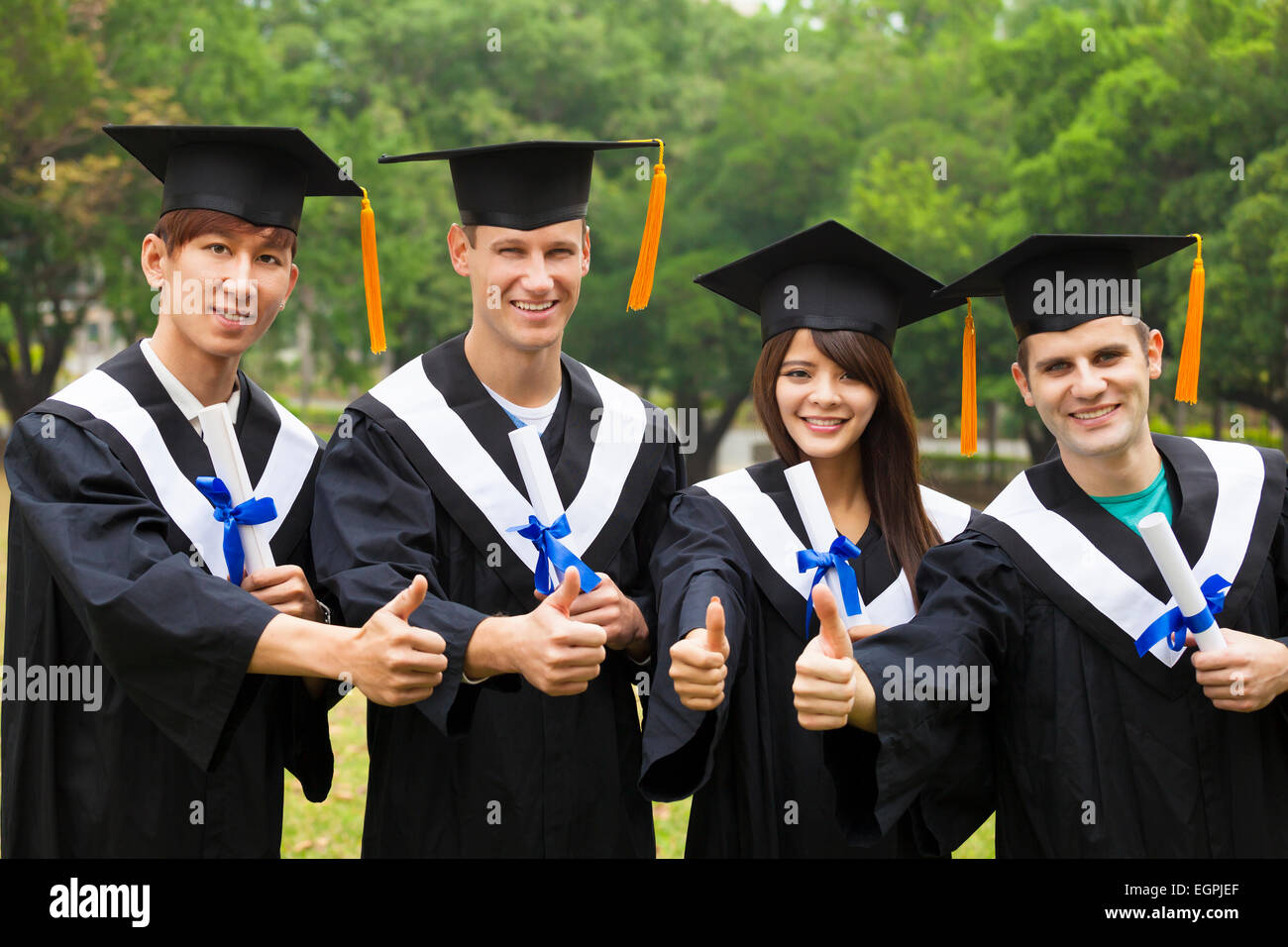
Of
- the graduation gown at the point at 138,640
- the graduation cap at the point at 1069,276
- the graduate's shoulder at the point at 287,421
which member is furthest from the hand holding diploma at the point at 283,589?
the graduation cap at the point at 1069,276

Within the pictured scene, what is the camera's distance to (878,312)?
3.22 meters

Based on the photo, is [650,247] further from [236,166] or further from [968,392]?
[236,166]

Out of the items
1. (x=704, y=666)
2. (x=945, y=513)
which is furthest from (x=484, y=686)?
(x=945, y=513)

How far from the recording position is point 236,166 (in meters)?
3.10

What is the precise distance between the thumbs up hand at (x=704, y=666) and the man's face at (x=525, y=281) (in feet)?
2.72

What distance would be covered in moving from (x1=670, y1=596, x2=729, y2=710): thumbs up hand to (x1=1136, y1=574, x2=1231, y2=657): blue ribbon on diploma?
35.5 inches

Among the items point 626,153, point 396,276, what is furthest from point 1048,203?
point 626,153

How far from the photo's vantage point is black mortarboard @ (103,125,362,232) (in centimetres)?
307

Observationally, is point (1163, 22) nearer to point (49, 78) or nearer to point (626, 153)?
point (626, 153)

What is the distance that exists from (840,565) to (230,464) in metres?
1.43

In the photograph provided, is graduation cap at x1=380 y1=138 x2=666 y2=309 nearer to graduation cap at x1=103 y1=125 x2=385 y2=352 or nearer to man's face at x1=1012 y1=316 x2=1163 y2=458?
graduation cap at x1=103 y1=125 x2=385 y2=352

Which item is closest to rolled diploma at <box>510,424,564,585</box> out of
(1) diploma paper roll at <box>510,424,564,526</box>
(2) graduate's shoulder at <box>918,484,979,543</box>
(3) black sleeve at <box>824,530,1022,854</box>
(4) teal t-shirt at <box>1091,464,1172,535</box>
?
(1) diploma paper roll at <box>510,424,564,526</box>

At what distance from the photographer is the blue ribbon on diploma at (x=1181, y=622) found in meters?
2.59

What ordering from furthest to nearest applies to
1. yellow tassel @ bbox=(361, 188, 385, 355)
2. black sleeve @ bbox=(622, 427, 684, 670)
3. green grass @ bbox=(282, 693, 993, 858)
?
green grass @ bbox=(282, 693, 993, 858), yellow tassel @ bbox=(361, 188, 385, 355), black sleeve @ bbox=(622, 427, 684, 670)
